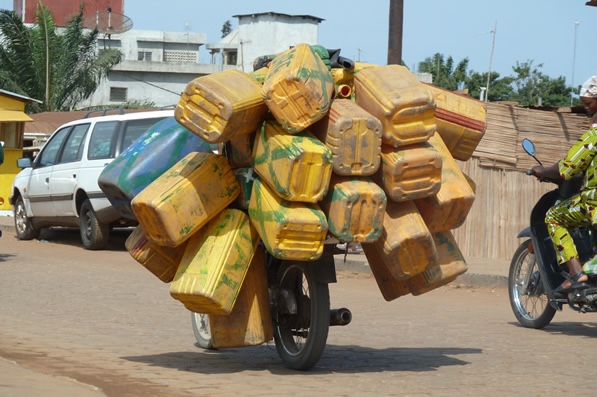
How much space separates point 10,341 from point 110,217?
29.3 ft

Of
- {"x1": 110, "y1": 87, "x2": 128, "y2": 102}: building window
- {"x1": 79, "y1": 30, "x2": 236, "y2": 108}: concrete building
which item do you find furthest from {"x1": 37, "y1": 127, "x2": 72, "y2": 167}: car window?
{"x1": 110, "y1": 87, "x2": 128, "y2": 102}: building window

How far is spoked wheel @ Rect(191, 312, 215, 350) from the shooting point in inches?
319

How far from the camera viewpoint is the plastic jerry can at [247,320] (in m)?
7.09

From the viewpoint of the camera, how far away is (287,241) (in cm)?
652

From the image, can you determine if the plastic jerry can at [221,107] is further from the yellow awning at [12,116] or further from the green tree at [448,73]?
the green tree at [448,73]

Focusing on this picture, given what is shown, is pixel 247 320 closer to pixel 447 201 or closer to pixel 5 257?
pixel 447 201

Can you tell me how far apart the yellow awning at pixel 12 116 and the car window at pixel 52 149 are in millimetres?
8008

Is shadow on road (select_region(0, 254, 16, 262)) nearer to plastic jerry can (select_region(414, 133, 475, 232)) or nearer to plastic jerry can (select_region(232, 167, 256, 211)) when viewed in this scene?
plastic jerry can (select_region(232, 167, 256, 211))

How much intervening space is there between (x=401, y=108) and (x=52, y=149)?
13530 millimetres

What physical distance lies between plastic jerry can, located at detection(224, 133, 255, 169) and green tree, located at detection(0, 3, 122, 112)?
1361 inches

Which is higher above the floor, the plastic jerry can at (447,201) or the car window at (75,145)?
the plastic jerry can at (447,201)

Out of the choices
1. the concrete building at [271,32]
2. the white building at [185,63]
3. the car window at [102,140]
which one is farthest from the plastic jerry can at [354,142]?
the concrete building at [271,32]

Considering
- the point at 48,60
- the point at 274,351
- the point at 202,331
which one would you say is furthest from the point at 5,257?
the point at 48,60

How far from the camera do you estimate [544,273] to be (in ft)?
31.8
